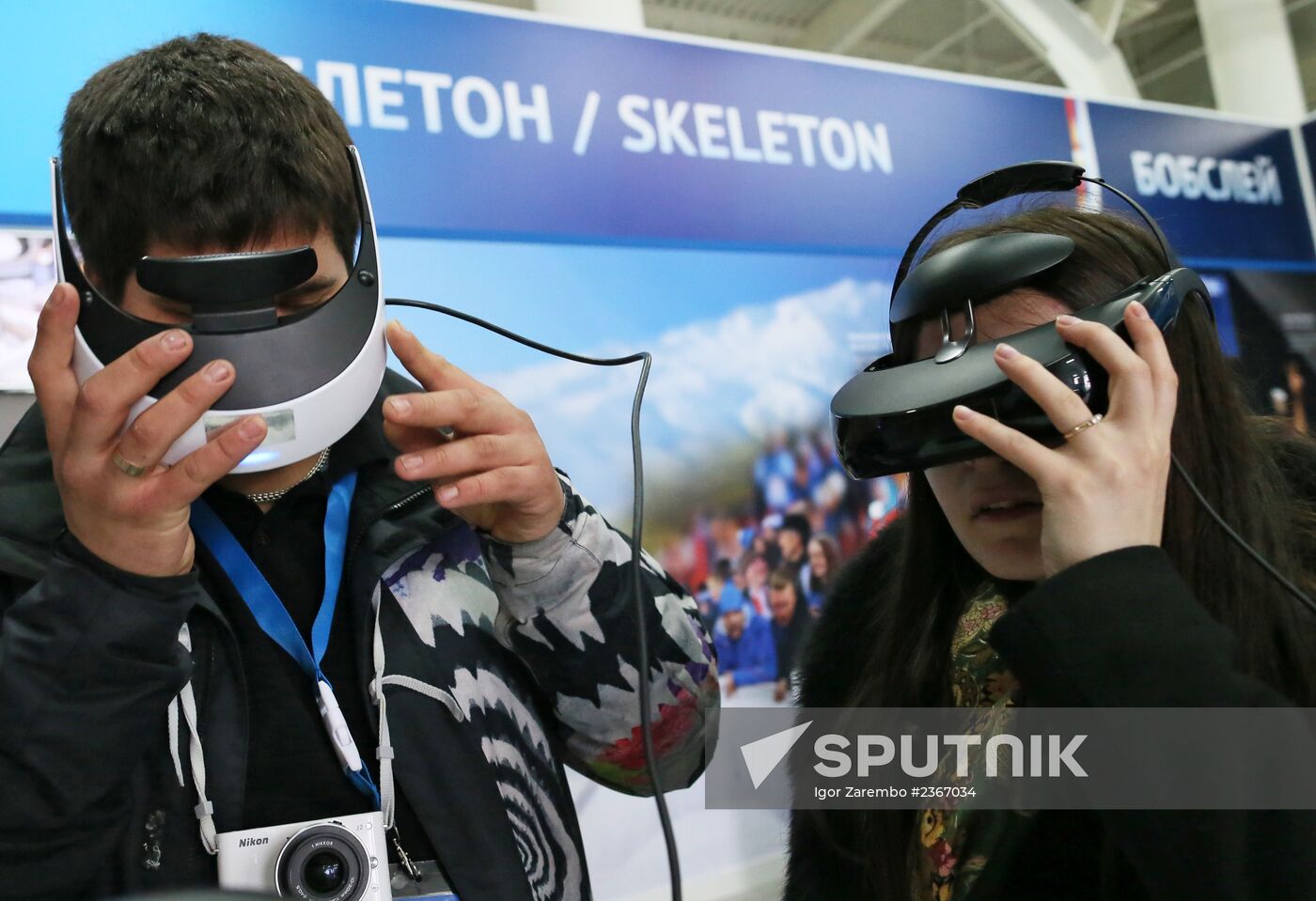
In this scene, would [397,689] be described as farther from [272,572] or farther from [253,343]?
[253,343]

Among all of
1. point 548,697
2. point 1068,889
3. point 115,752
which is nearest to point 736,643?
point 548,697

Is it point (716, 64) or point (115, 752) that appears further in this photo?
point (716, 64)

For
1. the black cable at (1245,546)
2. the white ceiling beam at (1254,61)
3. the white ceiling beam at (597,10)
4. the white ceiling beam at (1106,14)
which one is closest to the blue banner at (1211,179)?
the white ceiling beam at (1254,61)

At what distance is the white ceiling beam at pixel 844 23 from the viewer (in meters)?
4.79

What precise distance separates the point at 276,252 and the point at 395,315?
36.8 inches

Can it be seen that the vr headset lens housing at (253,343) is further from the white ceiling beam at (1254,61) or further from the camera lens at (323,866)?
the white ceiling beam at (1254,61)

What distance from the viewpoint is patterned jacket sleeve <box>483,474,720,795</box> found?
29.1 inches

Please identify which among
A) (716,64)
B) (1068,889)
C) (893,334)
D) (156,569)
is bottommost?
(1068,889)

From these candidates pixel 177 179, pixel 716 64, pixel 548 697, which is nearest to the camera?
pixel 177 179

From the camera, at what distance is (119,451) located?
0.58m

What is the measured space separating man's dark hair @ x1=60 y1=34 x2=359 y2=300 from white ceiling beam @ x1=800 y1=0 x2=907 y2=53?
462cm

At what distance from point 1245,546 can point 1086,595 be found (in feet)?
0.45

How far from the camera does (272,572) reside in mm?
789

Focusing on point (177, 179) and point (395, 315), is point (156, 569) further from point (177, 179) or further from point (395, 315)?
point (395, 315)
